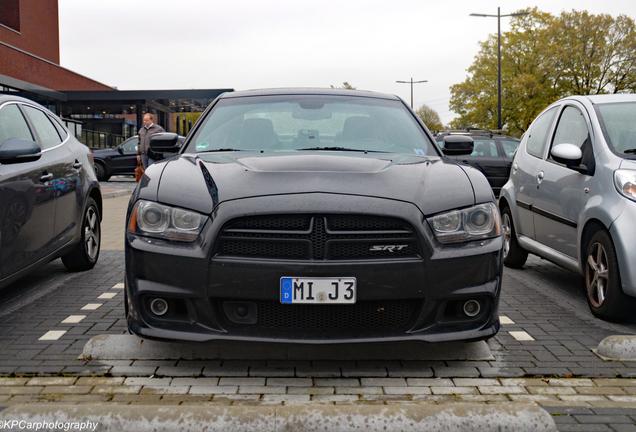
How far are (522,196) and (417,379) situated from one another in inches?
140

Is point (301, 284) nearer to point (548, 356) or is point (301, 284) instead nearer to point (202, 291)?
point (202, 291)

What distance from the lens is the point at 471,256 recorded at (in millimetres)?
3785

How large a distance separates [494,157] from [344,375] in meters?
12.7

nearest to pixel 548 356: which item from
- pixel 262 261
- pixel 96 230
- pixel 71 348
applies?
pixel 262 261

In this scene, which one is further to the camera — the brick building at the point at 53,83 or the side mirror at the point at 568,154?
the brick building at the point at 53,83

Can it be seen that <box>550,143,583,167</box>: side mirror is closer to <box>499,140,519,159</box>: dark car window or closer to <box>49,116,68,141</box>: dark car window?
<box>49,116,68,141</box>: dark car window

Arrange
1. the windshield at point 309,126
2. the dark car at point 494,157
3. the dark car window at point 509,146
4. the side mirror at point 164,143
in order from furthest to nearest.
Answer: the dark car window at point 509,146, the dark car at point 494,157, the side mirror at point 164,143, the windshield at point 309,126

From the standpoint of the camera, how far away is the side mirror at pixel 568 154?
18.4 feet

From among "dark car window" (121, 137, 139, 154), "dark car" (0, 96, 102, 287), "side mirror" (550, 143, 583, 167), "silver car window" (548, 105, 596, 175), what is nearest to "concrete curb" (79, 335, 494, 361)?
"dark car" (0, 96, 102, 287)

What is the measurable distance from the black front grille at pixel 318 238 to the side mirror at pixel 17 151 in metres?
2.12

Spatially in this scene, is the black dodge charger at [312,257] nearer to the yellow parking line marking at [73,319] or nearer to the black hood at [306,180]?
the black hood at [306,180]

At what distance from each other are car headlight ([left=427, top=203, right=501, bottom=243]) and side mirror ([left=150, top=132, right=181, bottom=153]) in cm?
230

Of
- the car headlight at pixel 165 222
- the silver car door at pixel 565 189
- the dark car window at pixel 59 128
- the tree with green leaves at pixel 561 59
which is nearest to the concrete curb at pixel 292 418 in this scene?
the car headlight at pixel 165 222

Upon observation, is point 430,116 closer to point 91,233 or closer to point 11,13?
point 11,13
